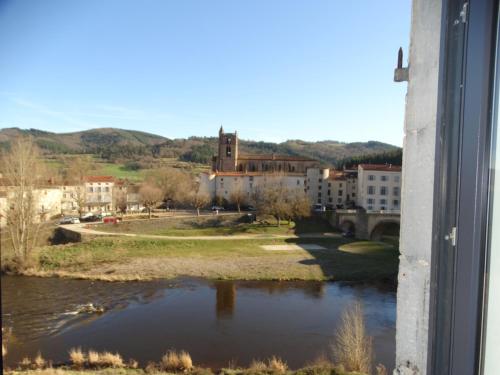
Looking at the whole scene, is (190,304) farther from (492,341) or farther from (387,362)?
(492,341)

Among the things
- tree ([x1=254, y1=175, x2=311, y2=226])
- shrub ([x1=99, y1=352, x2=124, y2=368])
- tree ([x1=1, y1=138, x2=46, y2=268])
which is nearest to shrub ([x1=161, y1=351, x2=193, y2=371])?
shrub ([x1=99, y1=352, x2=124, y2=368])

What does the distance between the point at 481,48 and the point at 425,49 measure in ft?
0.53

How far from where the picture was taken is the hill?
53125mm

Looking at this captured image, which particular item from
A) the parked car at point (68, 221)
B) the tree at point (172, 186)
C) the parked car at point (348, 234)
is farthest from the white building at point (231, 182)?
the parked car at point (68, 221)

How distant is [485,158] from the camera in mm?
682

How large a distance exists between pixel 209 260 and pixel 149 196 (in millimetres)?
12844

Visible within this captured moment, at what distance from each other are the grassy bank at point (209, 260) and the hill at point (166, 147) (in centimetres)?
3389

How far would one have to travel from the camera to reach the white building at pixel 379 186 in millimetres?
23422

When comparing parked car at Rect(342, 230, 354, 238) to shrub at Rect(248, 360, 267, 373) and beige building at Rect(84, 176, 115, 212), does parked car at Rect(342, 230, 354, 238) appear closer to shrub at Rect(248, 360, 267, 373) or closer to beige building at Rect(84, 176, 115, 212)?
shrub at Rect(248, 360, 267, 373)

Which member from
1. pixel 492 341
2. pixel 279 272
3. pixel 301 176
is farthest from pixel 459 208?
pixel 301 176

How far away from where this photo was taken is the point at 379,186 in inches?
946

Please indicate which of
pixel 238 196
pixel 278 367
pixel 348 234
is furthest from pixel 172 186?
pixel 278 367

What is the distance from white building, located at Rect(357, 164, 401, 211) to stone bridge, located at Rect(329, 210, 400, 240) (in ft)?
6.73

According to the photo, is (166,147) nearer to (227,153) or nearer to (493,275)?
(227,153)
